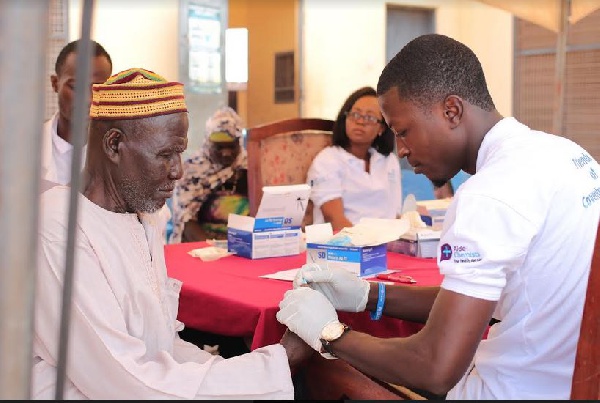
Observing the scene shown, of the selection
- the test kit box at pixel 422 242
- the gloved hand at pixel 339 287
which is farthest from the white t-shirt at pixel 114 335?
the test kit box at pixel 422 242

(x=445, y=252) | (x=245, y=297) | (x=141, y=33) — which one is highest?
(x=141, y=33)

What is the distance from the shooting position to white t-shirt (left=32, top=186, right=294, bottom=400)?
129cm

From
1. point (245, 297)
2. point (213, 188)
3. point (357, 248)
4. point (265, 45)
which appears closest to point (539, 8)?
point (213, 188)

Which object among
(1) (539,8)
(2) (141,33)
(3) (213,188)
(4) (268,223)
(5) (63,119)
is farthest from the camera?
(2) (141,33)

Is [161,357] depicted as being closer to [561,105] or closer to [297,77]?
[561,105]

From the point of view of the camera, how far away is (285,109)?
9.05 meters

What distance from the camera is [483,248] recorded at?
1.21 metres

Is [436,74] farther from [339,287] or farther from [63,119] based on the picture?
[63,119]

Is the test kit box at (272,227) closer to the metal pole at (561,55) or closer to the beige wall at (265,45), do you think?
the metal pole at (561,55)

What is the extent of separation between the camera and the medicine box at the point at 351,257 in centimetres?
209

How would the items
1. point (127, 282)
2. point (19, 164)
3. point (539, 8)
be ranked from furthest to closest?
1. point (539, 8)
2. point (127, 282)
3. point (19, 164)

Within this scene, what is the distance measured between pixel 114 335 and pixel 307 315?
1.42ft

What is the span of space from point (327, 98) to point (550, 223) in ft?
24.9

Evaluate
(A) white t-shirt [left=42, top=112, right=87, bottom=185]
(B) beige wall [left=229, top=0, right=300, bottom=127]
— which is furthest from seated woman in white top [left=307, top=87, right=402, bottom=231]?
(B) beige wall [left=229, top=0, right=300, bottom=127]
